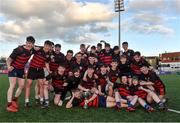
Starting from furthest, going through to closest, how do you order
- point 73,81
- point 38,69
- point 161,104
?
point 73,81 → point 38,69 → point 161,104

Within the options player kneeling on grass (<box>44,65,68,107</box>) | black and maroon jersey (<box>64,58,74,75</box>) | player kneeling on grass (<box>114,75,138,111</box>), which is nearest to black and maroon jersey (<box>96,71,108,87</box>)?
player kneeling on grass (<box>114,75,138,111</box>)

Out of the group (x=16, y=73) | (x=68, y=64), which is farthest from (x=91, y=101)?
(x=16, y=73)

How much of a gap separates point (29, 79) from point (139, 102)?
2.94 meters

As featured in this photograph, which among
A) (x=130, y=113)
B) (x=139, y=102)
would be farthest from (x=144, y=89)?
(x=130, y=113)

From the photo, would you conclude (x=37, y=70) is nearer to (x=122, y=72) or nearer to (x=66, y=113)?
(x=66, y=113)

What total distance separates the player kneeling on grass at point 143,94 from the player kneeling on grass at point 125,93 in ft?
0.45

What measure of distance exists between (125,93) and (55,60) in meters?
2.53

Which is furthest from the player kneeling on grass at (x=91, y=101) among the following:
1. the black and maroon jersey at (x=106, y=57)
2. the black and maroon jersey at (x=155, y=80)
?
the black and maroon jersey at (x=106, y=57)

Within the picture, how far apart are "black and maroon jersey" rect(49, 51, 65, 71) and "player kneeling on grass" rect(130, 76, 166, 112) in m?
2.42

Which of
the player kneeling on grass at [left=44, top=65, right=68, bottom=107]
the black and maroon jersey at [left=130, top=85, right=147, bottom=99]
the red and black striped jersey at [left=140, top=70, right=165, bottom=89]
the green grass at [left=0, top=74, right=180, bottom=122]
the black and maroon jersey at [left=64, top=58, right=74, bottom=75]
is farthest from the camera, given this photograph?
the black and maroon jersey at [left=64, top=58, right=74, bottom=75]

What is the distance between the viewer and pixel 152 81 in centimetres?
888

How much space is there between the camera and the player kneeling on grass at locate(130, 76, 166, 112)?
8.26m

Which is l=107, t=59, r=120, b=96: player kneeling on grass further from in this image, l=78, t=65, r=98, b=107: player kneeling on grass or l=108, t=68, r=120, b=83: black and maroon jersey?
l=78, t=65, r=98, b=107: player kneeling on grass

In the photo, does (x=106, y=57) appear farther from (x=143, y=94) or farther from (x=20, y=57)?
(x=20, y=57)
